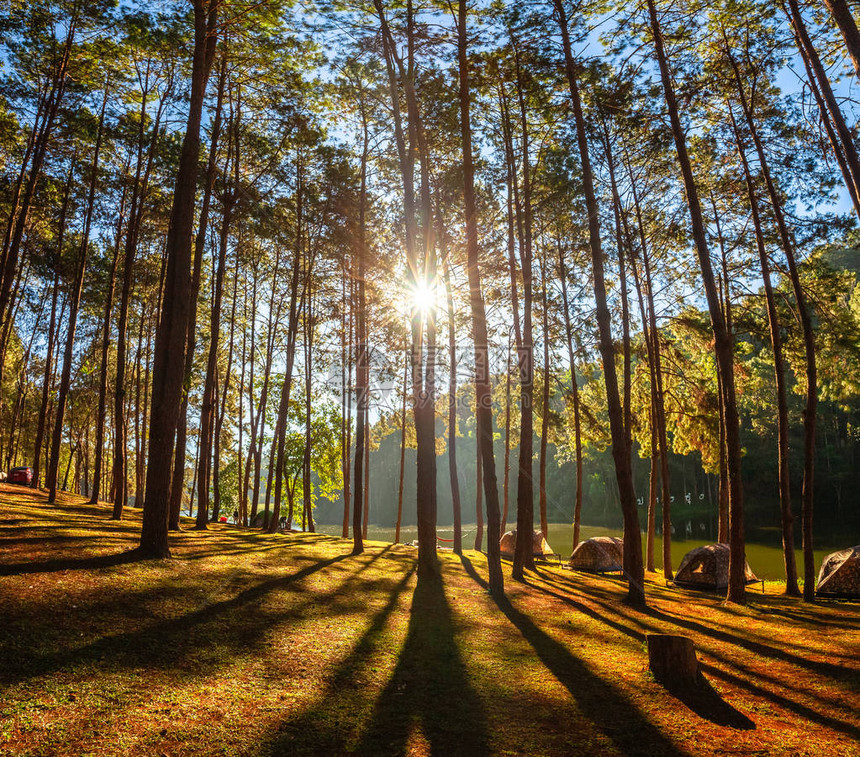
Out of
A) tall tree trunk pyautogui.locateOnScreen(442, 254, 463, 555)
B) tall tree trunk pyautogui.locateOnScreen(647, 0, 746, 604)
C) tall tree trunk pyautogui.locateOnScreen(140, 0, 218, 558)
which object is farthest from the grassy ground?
tall tree trunk pyautogui.locateOnScreen(442, 254, 463, 555)

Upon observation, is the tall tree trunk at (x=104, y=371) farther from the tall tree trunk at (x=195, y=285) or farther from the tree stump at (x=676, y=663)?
the tree stump at (x=676, y=663)

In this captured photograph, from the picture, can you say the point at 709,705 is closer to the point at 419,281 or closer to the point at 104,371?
the point at 419,281

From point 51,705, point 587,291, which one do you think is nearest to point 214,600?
point 51,705

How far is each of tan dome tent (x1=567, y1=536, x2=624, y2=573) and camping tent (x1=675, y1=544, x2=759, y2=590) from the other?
2363 millimetres

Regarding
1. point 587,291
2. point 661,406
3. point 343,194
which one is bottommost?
point 661,406

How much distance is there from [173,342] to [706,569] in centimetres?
1584

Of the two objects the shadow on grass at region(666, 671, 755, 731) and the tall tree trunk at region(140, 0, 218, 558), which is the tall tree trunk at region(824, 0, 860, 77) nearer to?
the shadow on grass at region(666, 671, 755, 731)

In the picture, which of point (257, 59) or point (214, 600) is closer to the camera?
point (214, 600)

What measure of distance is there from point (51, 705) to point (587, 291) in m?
16.7

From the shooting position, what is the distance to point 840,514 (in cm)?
3894

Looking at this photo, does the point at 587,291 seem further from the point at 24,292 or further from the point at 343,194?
the point at 24,292

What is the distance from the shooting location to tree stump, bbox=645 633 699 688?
205 inches

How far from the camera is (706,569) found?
46.4 ft

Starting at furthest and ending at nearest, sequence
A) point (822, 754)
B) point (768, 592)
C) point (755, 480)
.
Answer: point (755, 480) → point (768, 592) → point (822, 754)
